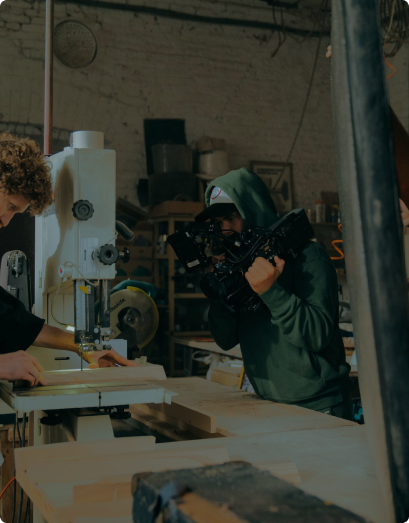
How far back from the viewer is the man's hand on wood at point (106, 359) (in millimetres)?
1864

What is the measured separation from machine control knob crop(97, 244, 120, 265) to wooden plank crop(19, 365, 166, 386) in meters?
0.32

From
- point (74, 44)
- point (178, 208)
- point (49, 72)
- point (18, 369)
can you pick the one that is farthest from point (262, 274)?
point (74, 44)

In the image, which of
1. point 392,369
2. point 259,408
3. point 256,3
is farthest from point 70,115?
point 392,369

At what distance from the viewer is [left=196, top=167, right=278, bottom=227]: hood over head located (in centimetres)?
188

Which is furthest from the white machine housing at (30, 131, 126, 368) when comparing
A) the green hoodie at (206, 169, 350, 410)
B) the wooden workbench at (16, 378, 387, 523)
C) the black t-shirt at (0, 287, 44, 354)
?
the wooden workbench at (16, 378, 387, 523)

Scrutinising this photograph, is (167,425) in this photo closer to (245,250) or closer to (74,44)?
(245,250)

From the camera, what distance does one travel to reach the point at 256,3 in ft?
22.2

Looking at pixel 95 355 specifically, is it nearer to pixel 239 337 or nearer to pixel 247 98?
pixel 239 337

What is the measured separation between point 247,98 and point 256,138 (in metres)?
0.47

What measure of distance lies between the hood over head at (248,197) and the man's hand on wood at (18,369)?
2.52 ft

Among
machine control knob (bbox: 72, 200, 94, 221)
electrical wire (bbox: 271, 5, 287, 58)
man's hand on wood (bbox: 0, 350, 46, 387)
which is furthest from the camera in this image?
electrical wire (bbox: 271, 5, 287, 58)

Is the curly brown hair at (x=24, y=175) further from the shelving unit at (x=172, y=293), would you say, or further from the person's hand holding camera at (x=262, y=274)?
the shelving unit at (x=172, y=293)

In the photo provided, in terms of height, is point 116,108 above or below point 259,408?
above

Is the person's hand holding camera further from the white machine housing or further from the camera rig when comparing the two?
the white machine housing
